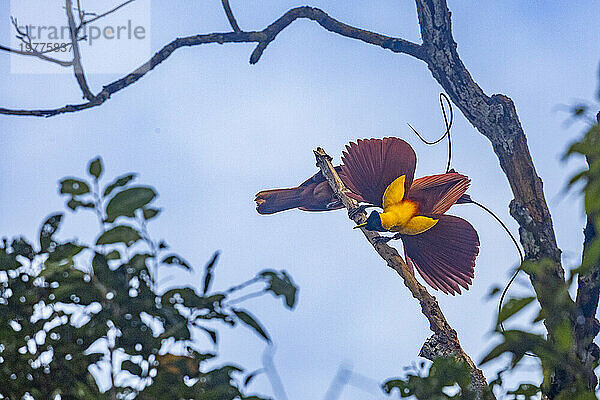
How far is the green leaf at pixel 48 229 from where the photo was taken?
56cm

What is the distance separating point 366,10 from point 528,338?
117 cm

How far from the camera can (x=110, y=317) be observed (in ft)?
1.64

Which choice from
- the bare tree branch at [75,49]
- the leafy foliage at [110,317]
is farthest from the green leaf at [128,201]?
the bare tree branch at [75,49]

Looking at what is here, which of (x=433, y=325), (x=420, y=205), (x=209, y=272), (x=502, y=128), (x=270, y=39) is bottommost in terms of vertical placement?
(x=433, y=325)

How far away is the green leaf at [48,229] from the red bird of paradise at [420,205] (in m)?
0.85

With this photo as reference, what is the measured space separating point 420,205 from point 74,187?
95 cm

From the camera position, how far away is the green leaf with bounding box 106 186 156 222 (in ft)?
1.58

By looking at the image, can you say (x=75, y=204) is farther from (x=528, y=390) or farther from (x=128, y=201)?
(x=528, y=390)

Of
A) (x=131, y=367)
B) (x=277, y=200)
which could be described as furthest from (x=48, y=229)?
(x=277, y=200)

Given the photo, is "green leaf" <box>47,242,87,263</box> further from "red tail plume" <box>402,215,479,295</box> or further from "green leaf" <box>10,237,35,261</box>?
"red tail plume" <box>402,215,479,295</box>

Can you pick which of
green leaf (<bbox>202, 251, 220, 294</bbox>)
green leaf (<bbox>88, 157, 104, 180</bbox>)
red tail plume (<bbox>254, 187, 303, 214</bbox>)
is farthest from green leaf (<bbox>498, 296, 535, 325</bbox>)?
red tail plume (<bbox>254, 187, 303, 214</bbox>)

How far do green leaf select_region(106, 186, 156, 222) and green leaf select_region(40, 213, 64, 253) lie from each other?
100 millimetres

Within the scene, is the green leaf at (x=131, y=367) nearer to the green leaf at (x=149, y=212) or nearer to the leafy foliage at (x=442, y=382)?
the green leaf at (x=149, y=212)

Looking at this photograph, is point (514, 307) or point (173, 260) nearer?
point (514, 307)
